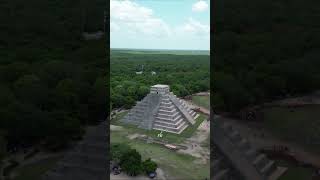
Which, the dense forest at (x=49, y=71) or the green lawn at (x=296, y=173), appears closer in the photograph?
the green lawn at (x=296, y=173)

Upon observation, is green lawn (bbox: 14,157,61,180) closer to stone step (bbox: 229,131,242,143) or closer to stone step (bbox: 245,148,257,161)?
stone step (bbox: 229,131,242,143)

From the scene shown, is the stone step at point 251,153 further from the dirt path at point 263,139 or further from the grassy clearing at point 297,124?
the grassy clearing at point 297,124

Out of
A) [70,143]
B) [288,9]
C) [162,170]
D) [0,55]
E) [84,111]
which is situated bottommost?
[162,170]

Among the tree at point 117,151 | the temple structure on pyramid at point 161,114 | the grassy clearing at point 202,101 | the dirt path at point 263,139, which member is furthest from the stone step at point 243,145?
the grassy clearing at point 202,101

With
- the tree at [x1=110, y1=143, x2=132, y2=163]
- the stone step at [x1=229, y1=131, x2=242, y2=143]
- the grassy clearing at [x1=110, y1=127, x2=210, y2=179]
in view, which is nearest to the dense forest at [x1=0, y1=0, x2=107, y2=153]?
the tree at [x1=110, y1=143, x2=132, y2=163]

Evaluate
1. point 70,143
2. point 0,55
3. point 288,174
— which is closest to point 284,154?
point 288,174

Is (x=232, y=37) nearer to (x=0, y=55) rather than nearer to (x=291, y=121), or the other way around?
(x=291, y=121)

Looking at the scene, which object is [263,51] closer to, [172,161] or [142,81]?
[142,81]
